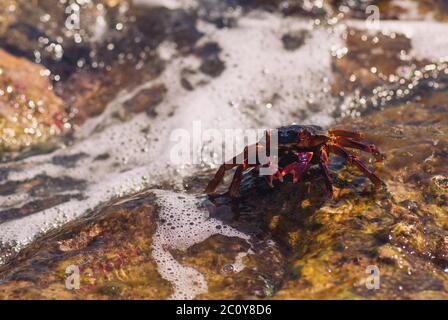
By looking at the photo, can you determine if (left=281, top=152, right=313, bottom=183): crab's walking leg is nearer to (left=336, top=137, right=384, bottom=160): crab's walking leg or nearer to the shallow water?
the shallow water

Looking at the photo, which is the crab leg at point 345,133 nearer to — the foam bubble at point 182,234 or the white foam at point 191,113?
the foam bubble at point 182,234

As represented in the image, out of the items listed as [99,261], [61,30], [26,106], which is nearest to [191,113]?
[26,106]

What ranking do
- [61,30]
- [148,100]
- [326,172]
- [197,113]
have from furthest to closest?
[61,30]
[148,100]
[197,113]
[326,172]

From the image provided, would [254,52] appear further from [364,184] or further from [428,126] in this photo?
[364,184]

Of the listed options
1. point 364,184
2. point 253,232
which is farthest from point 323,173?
point 253,232

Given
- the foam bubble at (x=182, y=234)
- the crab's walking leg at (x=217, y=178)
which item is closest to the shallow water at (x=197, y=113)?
the foam bubble at (x=182, y=234)

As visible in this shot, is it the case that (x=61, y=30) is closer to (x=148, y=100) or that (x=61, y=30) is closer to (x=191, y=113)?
(x=148, y=100)
